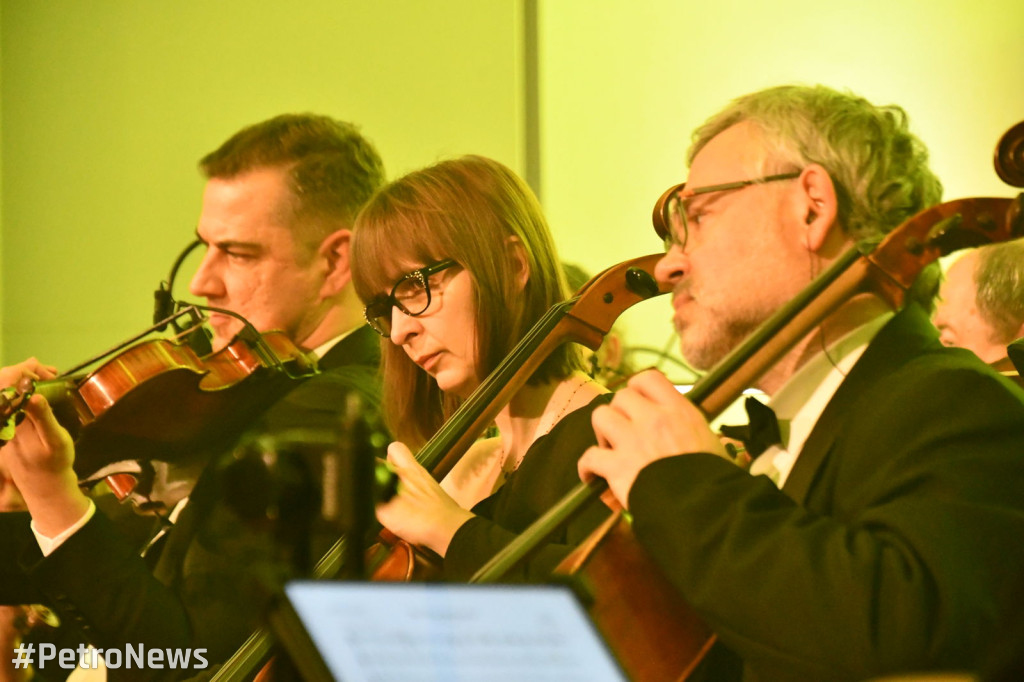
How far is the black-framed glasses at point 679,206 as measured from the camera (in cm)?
156

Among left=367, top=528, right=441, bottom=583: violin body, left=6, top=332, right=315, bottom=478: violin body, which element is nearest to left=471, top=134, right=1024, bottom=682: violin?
left=367, top=528, right=441, bottom=583: violin body

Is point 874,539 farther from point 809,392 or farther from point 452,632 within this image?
point 452,632

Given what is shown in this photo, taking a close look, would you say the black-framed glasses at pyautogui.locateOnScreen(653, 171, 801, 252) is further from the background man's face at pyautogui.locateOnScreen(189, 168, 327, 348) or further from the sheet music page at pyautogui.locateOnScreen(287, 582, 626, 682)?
the background man's face at pyautogui.locateOnScreen(189, 168, 327, 348)

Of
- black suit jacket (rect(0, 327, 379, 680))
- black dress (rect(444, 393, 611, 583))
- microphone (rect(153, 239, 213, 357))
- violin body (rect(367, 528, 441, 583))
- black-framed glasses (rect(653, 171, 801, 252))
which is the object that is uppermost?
black-framed glasses (rect(653, 171, 801, 252))

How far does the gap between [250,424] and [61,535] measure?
1.39 feet

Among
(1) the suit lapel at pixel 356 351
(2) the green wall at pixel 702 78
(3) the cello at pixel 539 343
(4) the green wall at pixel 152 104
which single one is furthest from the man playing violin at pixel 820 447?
(4) the green wall at pixel 152 104

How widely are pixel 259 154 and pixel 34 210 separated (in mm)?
A: 1796

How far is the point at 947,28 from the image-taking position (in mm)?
3824

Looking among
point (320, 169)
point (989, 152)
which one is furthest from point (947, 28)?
point (320, 169)

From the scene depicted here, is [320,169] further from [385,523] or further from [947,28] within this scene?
[947,28]

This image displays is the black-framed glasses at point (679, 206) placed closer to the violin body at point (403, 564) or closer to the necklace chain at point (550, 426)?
the necklace chain at point (550, 426)

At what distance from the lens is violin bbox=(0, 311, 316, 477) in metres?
2.22

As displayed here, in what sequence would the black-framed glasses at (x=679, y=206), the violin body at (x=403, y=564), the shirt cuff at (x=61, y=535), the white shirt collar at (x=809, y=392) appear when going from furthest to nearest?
the shirt cuff at (x=61, y=535)
the violin body at (x=403, y=564)
the black-framed glasses at (x=679, y=206)
the white shirt collar at (x=809, y=392)

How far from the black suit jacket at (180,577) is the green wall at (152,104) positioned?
1.90m
